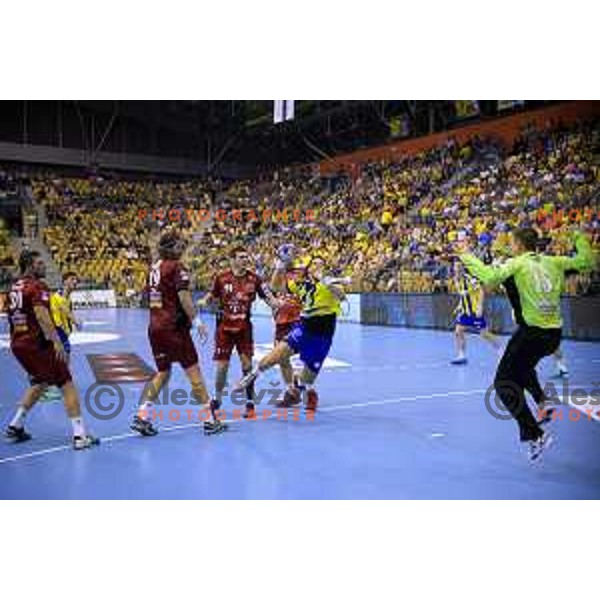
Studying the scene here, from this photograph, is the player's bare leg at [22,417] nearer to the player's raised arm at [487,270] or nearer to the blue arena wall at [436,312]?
the player's raised arm at [487,270]

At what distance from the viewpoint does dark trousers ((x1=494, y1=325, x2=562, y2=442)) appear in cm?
460

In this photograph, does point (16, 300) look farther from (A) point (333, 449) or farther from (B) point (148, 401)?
(A) point (333, 449)

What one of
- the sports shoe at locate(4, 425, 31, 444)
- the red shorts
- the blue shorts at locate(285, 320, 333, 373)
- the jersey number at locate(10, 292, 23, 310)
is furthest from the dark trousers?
the sports shoe at locate(4, 425, 31, 444)

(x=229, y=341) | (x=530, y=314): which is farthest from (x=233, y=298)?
(x=530, y=314)

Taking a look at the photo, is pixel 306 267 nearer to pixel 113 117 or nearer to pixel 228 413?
pixel 228 413

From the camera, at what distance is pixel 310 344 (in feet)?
21.2

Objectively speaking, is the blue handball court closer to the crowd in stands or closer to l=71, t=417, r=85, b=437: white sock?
l=71, t=417, r=85, b=437: white sock

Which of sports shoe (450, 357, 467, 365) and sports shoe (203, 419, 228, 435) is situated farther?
sports shoe (450, 357, 467, 365)

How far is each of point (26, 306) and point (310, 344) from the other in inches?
101

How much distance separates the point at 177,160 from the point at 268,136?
488 cm

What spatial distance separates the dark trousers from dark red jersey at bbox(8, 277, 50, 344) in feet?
11.1

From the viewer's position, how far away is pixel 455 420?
20.3ft

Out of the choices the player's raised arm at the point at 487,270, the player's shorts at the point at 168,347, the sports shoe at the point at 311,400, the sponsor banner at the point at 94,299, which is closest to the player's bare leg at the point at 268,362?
the sports shoe at the point at 311,400
